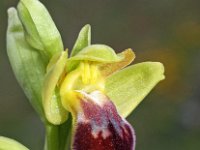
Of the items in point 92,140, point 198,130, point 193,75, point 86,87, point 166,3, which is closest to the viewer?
point 92,140

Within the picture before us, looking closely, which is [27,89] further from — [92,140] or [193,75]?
[193,75]

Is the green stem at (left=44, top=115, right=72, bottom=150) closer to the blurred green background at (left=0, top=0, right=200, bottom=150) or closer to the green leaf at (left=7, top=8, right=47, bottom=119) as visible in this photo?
the green leaf at (left=7, top=8, right=47, bottom=119)

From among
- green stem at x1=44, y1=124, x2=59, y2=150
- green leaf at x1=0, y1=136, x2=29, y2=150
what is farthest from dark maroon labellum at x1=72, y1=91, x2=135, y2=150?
green leaf at x1=0, y1=136, x2=29, y2=150

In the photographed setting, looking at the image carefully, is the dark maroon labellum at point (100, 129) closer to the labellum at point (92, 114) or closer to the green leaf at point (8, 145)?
the labellum at point (92, 114)

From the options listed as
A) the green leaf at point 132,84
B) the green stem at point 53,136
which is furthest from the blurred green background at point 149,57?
the green stem at point 53,136

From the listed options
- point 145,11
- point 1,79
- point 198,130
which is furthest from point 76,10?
point 198,130

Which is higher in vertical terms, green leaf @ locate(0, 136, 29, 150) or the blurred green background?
green leaf @ locate(0, 136, 29, 150)

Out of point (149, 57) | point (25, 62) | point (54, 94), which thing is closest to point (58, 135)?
point (54, 94)
